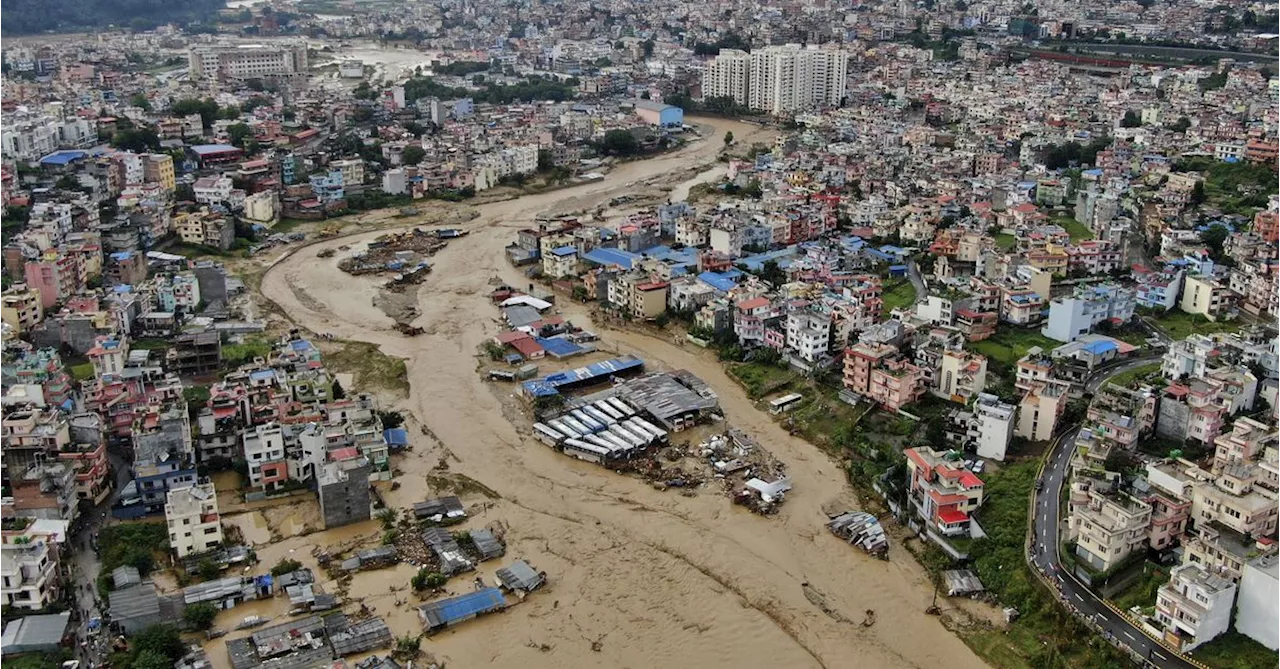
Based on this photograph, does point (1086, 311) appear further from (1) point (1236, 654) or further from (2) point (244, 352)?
(2) point (244, 352)

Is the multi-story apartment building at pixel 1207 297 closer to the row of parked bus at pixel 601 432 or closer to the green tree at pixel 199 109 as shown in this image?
the row of parked bus at pixel 601 432

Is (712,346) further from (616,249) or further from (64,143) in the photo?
(64,143)

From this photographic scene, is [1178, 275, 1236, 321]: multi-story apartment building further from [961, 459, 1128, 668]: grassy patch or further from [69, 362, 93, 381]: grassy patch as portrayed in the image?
[69, 362, 93, 381]: grassy patch

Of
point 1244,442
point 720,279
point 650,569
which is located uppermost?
point 1244,442

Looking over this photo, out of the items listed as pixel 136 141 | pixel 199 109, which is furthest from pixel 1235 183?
pixel 199 109

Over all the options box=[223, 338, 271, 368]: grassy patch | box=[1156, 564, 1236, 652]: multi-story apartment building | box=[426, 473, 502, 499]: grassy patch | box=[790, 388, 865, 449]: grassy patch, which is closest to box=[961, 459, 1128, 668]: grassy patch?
box=[1156, 564, 1236, 652]: multi-story apartment building

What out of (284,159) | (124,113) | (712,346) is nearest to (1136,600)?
(712,346)

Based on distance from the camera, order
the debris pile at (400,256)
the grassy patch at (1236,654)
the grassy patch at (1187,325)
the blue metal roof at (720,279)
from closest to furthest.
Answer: the grassy patch at (1236,654) → the grassy patch at (1187,325) → the blue metal roof at (720,279) → the debris pile at (400,256)

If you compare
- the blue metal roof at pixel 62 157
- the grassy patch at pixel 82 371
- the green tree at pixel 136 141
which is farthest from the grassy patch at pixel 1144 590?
the green tree at pixel 136 141
